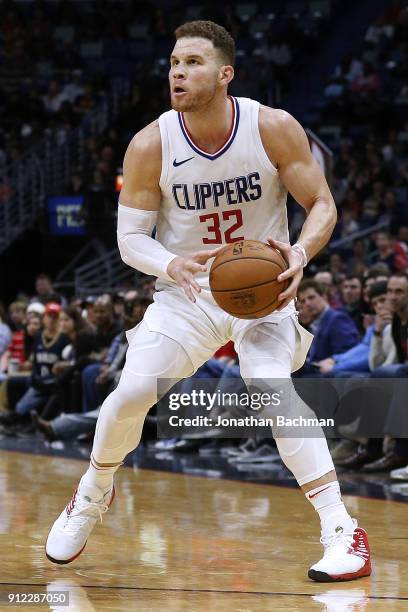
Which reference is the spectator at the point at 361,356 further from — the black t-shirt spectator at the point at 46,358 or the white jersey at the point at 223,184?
the black t-shirt spectator at the point at 46,358

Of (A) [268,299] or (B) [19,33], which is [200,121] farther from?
(B) [19,33]

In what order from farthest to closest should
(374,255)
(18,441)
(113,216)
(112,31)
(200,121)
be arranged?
(112,31) → (113,216) → (374,255) → (18,441) → (200,121)

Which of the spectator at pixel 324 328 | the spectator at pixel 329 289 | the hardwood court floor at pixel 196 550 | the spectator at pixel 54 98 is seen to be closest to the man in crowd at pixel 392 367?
the spectator at pixel 324 328

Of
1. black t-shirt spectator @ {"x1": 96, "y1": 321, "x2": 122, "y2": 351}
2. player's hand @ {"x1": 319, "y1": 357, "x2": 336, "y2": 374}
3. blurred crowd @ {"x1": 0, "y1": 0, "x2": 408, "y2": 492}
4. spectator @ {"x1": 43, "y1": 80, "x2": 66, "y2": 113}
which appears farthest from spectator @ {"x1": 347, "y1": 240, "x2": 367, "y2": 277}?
spectator @ {"x1": 43, "y1": 80, "x2": 66, "y2": 113}

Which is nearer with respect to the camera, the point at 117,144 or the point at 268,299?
the point at 268,299

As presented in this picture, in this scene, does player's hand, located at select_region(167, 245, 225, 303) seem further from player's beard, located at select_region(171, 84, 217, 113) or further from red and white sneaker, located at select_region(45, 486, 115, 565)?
red and white sneaker, located at select_region(45, 486, 115, 565)

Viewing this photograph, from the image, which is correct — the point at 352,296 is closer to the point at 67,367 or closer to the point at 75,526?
the point at 67,367

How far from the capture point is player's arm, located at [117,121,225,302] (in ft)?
15.5

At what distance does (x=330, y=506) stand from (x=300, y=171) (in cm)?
133

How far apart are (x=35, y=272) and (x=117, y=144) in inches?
101

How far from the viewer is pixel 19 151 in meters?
20.5

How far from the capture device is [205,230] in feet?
15.7

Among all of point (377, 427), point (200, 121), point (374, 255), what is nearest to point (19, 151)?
point (374, 255)

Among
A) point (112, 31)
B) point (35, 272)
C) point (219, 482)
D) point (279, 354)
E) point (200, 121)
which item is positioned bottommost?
point (219, 482)
